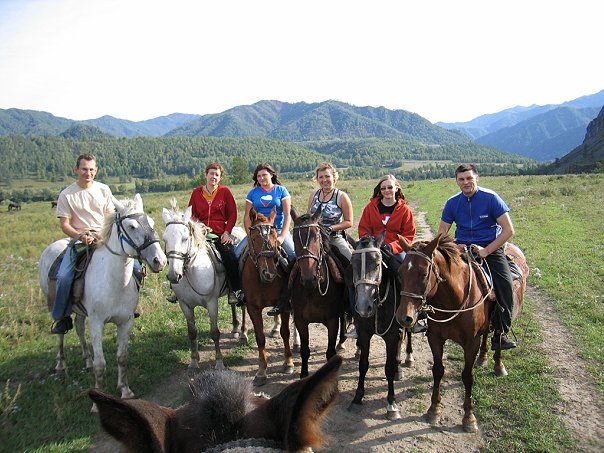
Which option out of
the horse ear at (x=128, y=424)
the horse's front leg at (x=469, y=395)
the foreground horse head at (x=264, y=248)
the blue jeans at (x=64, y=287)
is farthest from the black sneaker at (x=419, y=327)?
the blue jeans at (x=64, y=287)

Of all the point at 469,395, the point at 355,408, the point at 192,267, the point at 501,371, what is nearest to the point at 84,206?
the point at 192,267

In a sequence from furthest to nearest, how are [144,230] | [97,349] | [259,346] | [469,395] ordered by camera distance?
1. [259,346]
2. [97,349]
3. [144,230]
4. [469,395]

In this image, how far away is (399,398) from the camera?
5586 mm

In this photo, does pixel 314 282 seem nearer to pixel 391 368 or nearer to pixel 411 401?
pixel 391 368

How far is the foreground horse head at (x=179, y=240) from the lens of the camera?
547 cm

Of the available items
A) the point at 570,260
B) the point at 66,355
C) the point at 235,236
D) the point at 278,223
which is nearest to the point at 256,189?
the point at 278,223

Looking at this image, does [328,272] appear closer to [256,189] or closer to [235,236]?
[256,189]

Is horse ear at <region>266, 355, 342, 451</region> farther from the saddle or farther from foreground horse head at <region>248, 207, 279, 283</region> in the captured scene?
the saddle

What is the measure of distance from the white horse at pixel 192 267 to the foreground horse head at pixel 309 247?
1.70 metres

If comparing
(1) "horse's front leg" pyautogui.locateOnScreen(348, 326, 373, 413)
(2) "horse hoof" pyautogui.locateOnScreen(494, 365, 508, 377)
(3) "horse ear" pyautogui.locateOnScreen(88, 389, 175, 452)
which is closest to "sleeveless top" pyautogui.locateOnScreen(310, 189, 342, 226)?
(1) "horse's front leg" pyautogui.locateOnScreen(348, 326, 373, 413)

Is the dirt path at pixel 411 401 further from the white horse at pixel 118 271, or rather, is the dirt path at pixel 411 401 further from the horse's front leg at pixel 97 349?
the white horse at pixel 118 271

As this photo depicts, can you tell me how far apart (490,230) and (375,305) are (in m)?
2.14

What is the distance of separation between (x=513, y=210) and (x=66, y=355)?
22286mm

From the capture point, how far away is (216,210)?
721 cm
